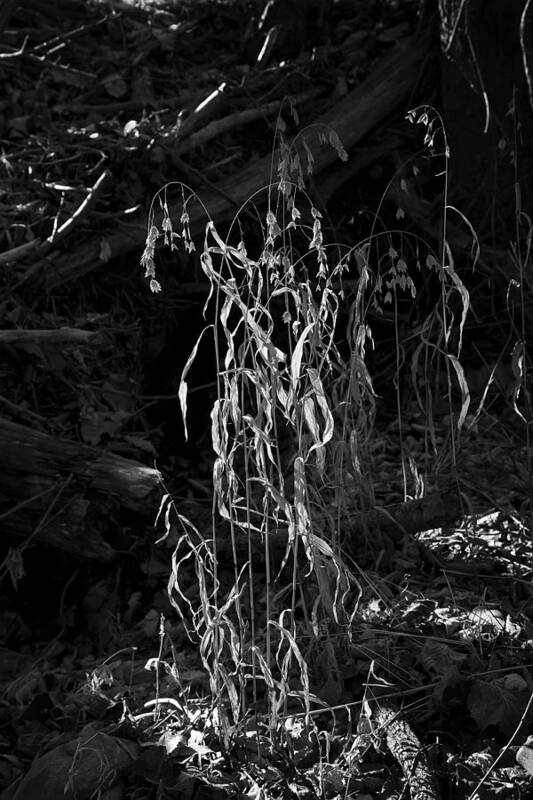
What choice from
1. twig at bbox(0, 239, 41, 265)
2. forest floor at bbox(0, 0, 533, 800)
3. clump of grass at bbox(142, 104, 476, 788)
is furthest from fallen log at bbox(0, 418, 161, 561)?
twig at bbox(0, 239, 41, 265)

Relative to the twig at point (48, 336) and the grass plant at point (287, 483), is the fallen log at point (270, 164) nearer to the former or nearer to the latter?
the twig at point (48, 336)

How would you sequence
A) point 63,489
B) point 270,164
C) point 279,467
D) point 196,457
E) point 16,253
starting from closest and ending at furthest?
point 279,467
point 63,489
point 16,253
point 196,457
point 270,164

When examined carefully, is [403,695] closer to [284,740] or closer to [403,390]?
[284,740]

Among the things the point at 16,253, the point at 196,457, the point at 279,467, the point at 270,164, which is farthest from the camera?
the point at 270,164

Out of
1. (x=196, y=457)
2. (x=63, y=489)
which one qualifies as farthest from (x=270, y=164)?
(x=63, y=489)

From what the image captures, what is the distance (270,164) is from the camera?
415cm

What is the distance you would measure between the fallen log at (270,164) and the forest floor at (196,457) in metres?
0.01

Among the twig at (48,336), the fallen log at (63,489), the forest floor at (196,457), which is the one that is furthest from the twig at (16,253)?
the fallen log at (63,489)

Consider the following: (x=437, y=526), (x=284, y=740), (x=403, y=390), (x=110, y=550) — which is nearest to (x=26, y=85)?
(x=403, y=390)

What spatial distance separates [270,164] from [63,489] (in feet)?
5.94

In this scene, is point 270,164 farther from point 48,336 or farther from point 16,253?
point 48,336

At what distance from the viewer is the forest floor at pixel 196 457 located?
224cm

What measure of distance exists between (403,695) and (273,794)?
386 mm

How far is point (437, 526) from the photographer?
117 inches
